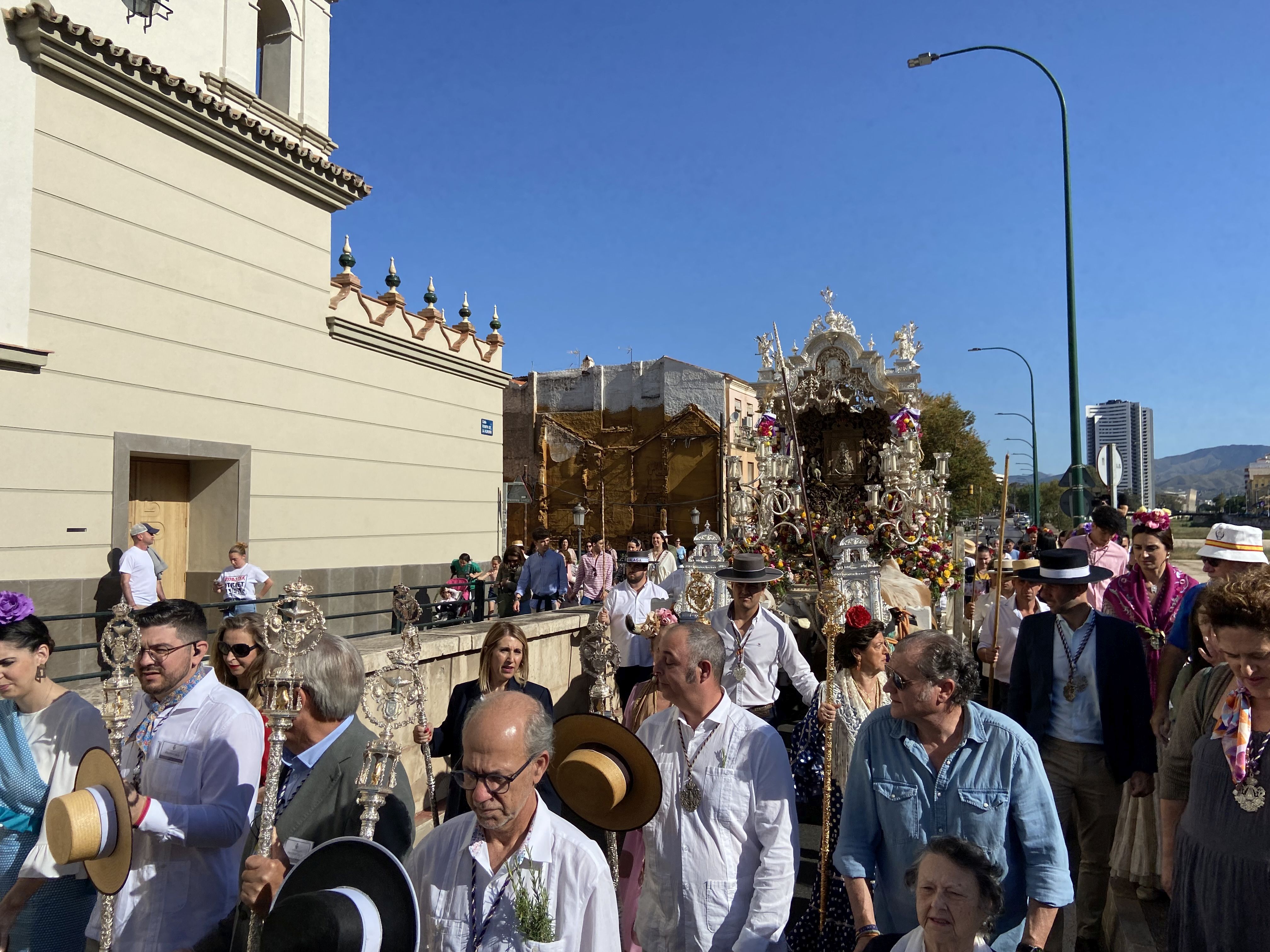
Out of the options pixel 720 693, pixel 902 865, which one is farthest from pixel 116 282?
pixel 902 865

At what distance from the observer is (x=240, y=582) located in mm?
8875

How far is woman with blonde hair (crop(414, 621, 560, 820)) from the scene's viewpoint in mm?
4359

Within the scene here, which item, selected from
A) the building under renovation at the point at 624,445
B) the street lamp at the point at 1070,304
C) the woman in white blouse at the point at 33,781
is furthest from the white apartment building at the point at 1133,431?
the woman in white blouse at the point at 33,781

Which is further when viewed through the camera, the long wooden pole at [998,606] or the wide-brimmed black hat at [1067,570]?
→ the long wooden pole at [998,606]

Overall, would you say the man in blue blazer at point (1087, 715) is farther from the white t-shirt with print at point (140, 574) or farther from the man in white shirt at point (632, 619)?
the white t-shirt with print at point (140, 574)

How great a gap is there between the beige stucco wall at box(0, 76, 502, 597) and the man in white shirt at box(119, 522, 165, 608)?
0.77 meters

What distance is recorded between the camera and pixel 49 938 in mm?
3186

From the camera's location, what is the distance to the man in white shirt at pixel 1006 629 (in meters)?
6.39

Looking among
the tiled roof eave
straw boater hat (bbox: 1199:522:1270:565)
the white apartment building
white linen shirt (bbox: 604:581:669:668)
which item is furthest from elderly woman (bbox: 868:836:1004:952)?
the white apartment building

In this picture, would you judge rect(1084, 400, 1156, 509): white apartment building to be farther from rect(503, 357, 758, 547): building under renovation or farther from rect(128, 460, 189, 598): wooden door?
rect(128, 460, 189, 598): wooden door

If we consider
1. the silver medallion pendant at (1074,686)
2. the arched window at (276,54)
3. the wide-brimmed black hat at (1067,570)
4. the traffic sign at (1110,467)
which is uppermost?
the arched window at (276,54)

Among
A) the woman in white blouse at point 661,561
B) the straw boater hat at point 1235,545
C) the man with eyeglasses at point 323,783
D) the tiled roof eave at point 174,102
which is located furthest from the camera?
the woman in white blouse at point 661,561

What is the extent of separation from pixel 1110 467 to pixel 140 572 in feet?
35.2

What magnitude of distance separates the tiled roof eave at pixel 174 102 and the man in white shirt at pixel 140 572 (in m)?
5.04
